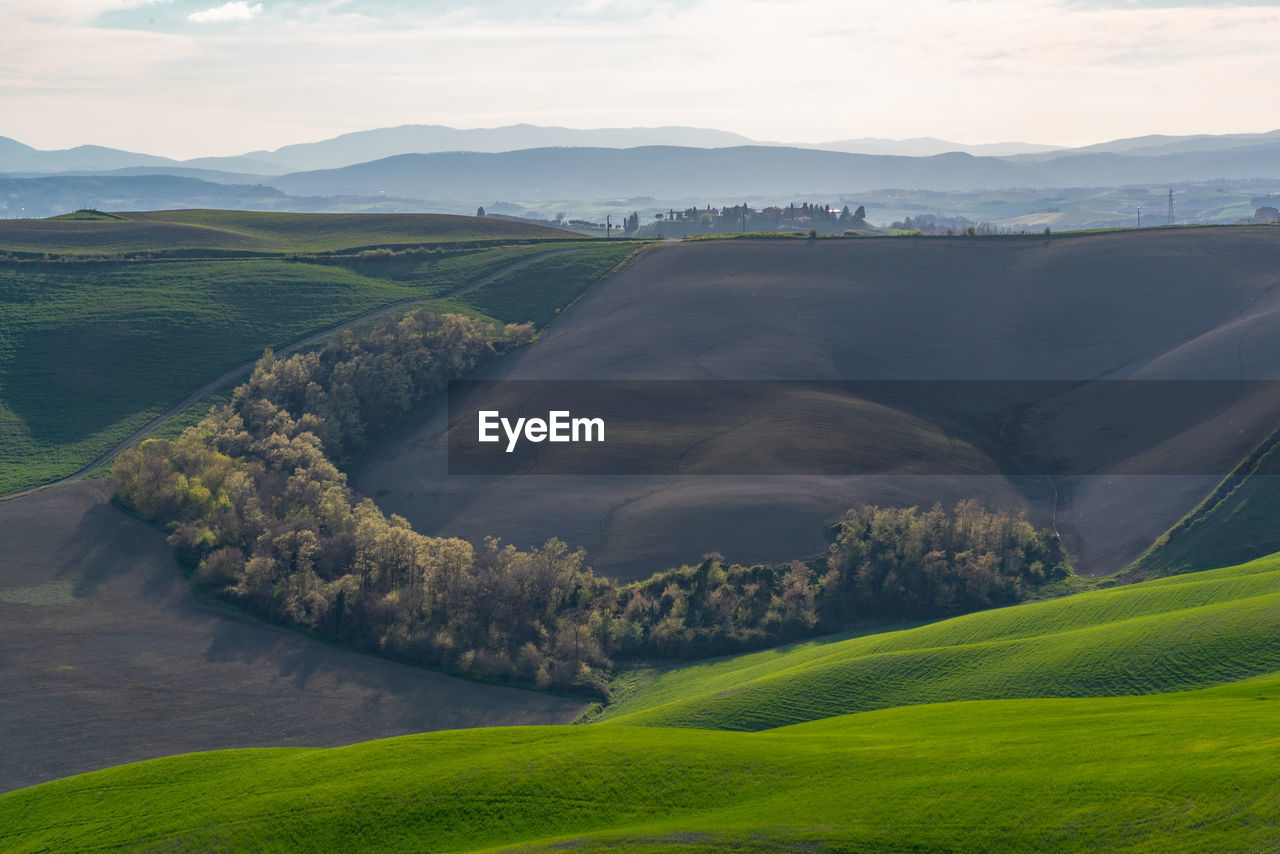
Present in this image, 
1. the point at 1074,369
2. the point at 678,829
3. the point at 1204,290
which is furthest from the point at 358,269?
the point at 678,829

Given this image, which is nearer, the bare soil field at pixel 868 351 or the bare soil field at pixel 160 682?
the bare soil field at pixel 160 682

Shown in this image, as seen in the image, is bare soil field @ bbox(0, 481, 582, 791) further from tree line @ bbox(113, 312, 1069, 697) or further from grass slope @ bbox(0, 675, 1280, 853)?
grass slope @ bbox(0, 675, 1280, 853)

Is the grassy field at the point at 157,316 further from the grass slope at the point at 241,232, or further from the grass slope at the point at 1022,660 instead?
the grass slope at the point at 1022,660

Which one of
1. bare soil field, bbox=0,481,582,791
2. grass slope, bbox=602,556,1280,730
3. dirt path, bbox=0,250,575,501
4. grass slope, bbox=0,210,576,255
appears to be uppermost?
grass slope, bbox=0,210,576,255

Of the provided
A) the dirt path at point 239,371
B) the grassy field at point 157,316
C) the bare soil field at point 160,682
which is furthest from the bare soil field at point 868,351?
the dirt path at point 239,371

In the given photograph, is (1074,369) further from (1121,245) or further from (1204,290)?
(1121,245)

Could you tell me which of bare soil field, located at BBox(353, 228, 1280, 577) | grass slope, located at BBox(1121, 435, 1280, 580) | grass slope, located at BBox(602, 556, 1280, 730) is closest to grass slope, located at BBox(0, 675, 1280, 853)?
grass slope, located at BBox(602, 556, 1280, 730)

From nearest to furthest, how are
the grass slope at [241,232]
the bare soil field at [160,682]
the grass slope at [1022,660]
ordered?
the grass slope at [1022,660]
the bare soil field at [160,682]
the grass slope at [241,232]
